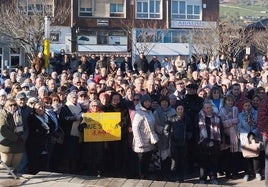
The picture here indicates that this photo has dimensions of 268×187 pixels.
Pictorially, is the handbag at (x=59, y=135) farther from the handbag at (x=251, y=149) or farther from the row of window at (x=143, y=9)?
the row of window at (x=143, y=9)

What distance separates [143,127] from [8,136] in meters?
2.75

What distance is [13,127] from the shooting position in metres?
8.73

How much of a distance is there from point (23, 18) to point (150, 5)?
18567 millimetres

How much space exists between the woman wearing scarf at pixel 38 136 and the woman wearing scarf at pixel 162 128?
220cm

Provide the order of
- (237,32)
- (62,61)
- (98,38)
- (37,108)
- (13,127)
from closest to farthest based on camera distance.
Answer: (13,127)
(37,108)
(62,61)
(237,32)
(98,38)

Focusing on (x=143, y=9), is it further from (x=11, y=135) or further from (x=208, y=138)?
(x=11, y=135)

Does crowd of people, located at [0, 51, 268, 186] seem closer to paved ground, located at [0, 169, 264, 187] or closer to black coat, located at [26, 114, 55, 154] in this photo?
black coat, located at [26, 114, 55, 154]

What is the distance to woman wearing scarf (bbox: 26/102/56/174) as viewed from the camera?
376 inches

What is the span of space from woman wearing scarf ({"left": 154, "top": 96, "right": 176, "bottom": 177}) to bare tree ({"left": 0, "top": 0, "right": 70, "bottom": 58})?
2980 centimetres

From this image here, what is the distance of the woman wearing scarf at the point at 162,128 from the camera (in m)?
10.3

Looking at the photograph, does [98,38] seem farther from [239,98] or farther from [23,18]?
[239,98]

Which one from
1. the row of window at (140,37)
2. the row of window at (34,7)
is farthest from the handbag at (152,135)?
the row of window at (140,37)

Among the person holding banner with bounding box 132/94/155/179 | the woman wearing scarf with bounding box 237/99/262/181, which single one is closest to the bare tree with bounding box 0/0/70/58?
the person holding banner with bounding box 132/94/155/179

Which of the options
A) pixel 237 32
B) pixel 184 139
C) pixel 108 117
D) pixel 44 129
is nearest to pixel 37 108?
pixel 44 129
